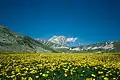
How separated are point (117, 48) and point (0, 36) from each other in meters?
126

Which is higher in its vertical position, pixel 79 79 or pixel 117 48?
pixel 117 48

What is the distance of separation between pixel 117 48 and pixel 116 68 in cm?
6828

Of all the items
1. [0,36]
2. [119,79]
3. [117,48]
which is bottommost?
[119,79]

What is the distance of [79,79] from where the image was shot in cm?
1251

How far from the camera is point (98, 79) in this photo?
40.6 feet

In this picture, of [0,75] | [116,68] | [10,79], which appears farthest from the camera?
[116,68]

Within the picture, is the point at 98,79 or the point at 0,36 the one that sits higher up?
the point at 0,36

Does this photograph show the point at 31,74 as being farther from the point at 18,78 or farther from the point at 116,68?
the point at 116,68

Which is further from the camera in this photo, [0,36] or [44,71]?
[0,36]

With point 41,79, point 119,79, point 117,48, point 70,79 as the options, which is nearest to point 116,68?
point 119,79

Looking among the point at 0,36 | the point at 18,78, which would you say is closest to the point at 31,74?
the point at 18,78

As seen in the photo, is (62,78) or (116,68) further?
(116,68)

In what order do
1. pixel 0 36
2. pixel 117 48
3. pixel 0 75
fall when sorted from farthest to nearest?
pixel 0 36
pixel 117 48
pixel 0 75

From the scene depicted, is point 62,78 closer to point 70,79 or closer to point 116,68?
point 70,79
